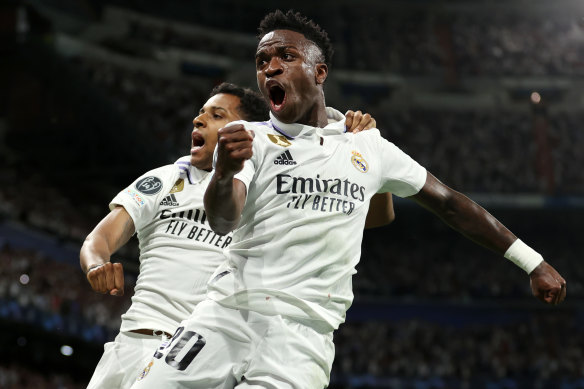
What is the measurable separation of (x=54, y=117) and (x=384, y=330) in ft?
43.6

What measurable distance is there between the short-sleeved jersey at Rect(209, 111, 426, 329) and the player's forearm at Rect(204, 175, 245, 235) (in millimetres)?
155

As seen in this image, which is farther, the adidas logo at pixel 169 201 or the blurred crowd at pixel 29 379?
the blurred crowd at pixel 29 379

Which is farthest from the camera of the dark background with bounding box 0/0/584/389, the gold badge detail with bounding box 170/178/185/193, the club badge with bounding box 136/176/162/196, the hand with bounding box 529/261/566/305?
the dark background with bounding box 0/0/584/389

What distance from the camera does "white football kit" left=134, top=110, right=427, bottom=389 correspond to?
2941 millimetres

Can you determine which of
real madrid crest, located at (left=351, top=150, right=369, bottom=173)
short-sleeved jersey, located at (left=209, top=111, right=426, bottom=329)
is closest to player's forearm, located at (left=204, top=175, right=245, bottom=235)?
short-sleeved jersey, located at (left=209, top=111, right=426, bottom=329)


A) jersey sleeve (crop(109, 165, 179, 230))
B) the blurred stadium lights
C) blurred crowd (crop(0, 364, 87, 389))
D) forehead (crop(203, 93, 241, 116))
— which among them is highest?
forehead (crop(203, 93, 241, 116))

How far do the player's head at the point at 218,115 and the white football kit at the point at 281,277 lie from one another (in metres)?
1.14

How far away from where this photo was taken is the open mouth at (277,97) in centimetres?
336

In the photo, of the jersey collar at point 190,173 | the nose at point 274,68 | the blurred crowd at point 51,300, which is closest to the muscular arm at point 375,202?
the nose at point 274,68

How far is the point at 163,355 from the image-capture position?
9.74ft

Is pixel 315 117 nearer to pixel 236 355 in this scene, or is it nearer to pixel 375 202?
pixel 375 202

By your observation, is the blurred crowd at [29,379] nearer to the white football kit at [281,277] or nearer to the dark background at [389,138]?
the dark background at [389,138]

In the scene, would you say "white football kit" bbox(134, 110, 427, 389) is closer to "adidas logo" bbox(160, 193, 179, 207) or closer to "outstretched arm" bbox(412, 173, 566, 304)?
"outstretched arm" bbox(412, 173, 566, 304)

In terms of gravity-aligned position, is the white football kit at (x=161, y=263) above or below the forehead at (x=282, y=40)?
below
